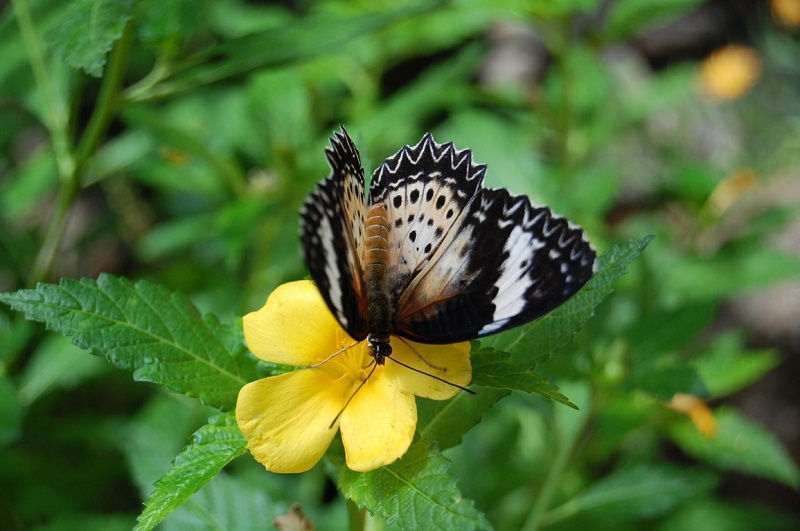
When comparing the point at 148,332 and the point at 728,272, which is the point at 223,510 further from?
the point at 728,272

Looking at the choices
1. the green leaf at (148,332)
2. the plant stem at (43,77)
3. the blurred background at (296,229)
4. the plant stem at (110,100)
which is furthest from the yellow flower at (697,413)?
the plant stem at (43,77)

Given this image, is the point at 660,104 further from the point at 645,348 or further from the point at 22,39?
the point at 22,39

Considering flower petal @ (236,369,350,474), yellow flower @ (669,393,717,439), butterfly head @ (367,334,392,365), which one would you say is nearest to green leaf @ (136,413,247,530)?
flower petal @ (236,369,350,474)

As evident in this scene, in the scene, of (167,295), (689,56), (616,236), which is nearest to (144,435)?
(167,295)

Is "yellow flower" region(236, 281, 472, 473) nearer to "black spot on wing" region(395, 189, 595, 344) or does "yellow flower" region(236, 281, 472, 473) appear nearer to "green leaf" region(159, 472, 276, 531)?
"black spot on wing" region(395, 189, 595, 344)

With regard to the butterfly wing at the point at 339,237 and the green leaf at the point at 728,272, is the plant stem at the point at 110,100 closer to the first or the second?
the butterfly wing at the point at 339,237

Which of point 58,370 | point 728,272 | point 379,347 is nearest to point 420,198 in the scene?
point 379,347
